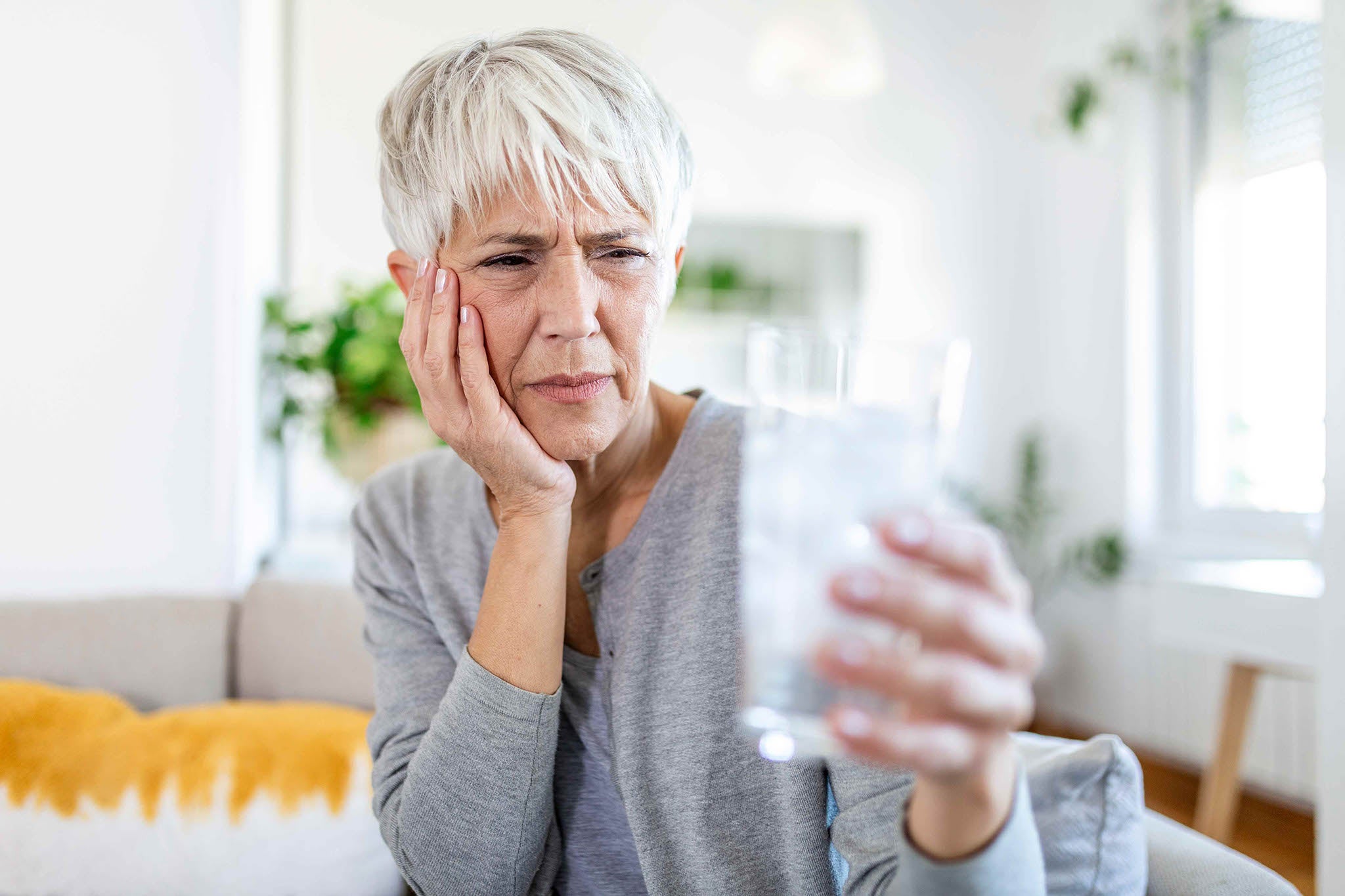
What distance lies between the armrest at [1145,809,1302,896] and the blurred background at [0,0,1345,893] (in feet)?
1.79

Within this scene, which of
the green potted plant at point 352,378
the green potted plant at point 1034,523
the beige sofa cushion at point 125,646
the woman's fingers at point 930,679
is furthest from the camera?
the green potted plant at point 1034,523

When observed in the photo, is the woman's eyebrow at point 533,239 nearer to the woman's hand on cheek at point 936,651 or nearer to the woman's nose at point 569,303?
the woman's nose at point 569,303

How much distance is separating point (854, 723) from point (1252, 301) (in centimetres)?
355

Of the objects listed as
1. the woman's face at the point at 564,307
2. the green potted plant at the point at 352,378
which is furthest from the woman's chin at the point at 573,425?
the green potted plant at the point at 352,378

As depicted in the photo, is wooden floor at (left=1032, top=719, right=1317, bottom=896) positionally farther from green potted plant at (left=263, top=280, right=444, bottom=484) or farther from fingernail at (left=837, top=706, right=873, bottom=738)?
fingernail at (left=837, top=706, right=873, bottom=738)

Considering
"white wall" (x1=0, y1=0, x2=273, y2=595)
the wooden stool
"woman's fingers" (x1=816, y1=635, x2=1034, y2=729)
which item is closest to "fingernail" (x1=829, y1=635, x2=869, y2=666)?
"woman's fingers" (x1=816, y1=635, x2=1034, y2=729)

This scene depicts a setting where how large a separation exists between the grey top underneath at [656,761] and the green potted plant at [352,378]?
1.56 meters

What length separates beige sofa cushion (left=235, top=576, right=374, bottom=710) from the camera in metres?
1.68

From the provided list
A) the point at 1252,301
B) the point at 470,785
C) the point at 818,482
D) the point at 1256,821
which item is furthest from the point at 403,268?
the point at 1252,301

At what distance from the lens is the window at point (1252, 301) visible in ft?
10.2

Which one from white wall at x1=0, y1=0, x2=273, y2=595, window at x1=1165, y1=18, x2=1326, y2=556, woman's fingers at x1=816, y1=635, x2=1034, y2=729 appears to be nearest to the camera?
woman's fingers at x1=816, y1=635, x2=1034, y2=729

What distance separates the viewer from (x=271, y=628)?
5.63 ft

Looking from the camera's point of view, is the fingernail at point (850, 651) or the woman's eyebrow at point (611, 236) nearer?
the fingernail at point (850, 651)

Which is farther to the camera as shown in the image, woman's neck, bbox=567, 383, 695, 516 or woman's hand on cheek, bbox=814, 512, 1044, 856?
woman's neck, bbox=567, 383, 695, 516
